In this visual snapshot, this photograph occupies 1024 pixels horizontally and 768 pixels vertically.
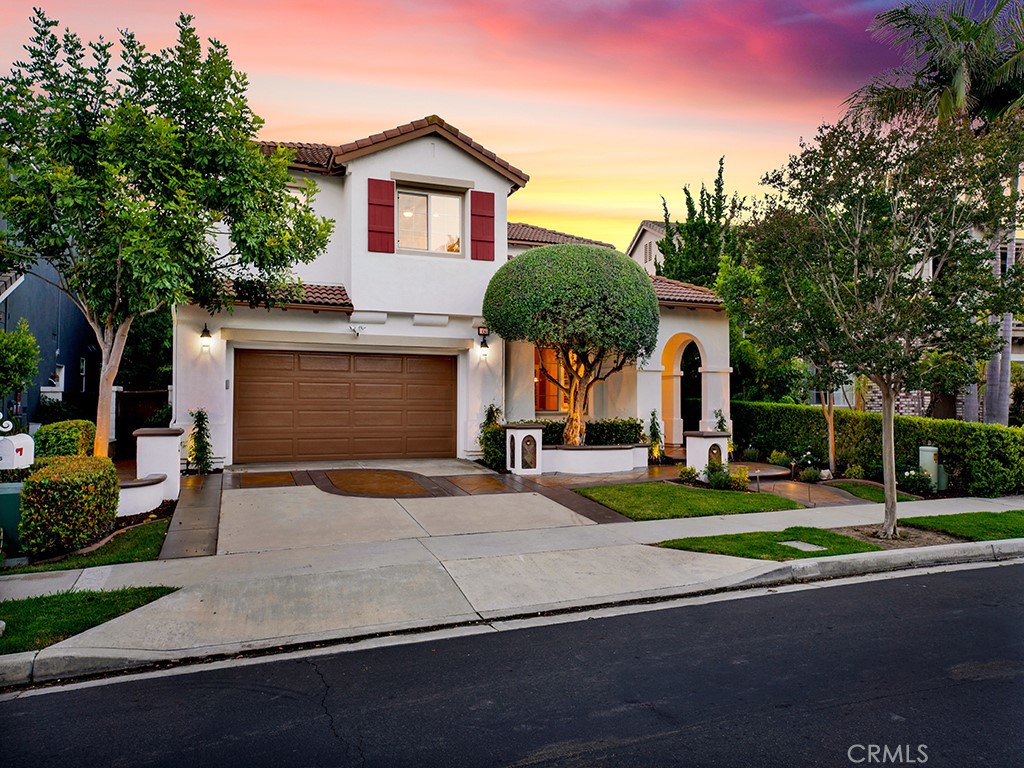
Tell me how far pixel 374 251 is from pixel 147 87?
5.88 meters

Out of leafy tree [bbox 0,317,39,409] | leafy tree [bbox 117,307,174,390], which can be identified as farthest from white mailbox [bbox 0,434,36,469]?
leafy tree [bbox 117,307,174,390]

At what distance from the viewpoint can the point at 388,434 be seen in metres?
16.2

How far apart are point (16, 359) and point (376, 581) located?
24.0 ft

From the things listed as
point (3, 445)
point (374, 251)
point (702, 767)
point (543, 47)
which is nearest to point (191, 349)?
point (374, 251)

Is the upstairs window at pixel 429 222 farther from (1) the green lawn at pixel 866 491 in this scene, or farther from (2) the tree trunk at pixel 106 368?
(1) the green lawn at pixel 866 491

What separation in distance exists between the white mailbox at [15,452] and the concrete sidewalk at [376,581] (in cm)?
253

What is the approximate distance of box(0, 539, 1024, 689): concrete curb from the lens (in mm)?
4793

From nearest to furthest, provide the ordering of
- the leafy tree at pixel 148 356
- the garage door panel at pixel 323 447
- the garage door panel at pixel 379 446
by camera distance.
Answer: the garage door panel at pixel 323 447 < the garage door panel at pixel 379 446 < the leafy tree at pixel 148 356

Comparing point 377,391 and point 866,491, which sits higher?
point 377,391

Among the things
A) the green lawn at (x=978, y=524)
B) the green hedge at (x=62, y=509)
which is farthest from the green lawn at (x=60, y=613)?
the green lawn at (x=978, y=524)

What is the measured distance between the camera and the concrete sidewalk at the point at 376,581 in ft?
17.4

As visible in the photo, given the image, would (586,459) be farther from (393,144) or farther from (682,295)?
(393,144)

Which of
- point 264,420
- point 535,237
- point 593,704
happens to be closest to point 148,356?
point 264,420

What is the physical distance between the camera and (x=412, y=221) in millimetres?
15680
